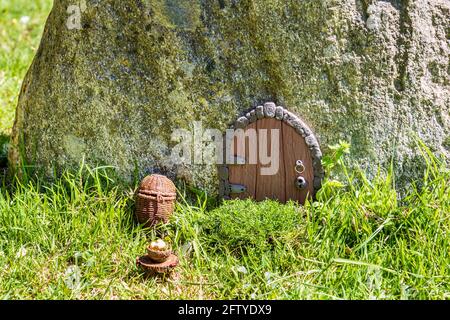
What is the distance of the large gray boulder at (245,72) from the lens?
3.66 meters

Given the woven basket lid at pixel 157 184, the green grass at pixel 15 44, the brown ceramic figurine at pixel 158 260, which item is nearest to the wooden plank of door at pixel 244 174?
the woven basket lid at pixel 157 184

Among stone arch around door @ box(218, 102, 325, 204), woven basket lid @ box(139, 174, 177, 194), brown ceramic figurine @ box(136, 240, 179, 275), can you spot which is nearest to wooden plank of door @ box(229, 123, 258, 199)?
stone arch around door @ box(218, 102, 325, 204)

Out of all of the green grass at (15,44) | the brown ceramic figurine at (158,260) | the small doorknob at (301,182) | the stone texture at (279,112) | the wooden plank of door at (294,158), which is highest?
the green grass at (15,44)

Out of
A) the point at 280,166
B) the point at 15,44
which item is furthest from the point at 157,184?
the point at 15,44

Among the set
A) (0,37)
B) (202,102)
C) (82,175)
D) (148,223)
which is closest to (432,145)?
(202,102)

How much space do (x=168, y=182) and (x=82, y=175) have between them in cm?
54

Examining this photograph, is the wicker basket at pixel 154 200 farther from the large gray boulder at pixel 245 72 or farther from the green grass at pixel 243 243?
the large gray boulder at pixel 245 72

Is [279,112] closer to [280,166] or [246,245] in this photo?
[280,166]

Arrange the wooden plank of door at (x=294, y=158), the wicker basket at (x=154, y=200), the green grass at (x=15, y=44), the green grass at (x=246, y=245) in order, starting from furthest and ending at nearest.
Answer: the green grass at (x=15, y=44), the wooden plank of door at (x=294, y=158), the wicker basket at (x=154, y=200), the green grass at (x=246, y=245)

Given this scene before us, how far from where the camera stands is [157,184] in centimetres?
367

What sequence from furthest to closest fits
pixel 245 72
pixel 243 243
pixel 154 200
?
pixel 245 72 → pixel 154 200 → pixel 243 243

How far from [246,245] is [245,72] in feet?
3.07

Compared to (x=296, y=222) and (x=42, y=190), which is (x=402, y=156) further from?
(x=42, y=190)

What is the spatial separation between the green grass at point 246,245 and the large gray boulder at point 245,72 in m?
0.22
